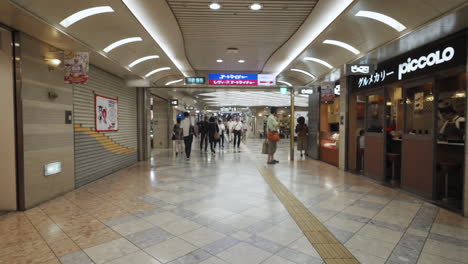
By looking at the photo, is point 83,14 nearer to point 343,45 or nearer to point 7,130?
point 7,130

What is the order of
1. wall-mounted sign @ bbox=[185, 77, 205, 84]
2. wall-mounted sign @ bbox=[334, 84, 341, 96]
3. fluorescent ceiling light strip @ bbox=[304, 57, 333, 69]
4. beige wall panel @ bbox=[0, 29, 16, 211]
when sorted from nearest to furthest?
beige wall panel @ bbox=[0, 29, 16, 211]
fluorescent ceiling light strip @ bbox=[304, 57, 333, 69]
wall-mounted sign @ bbox=[185, 77, 205, 84]
wall-mounted sign @ bbox=[334, 84, 341, 96]

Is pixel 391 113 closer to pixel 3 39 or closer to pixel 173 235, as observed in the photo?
pixel 173 235

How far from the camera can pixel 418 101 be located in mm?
5289

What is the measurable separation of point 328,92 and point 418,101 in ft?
12.4

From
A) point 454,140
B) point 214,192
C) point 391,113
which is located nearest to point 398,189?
point 454,140

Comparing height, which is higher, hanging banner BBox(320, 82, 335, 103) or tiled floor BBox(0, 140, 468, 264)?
hanging banner BBox(320, 82, 335, 103)

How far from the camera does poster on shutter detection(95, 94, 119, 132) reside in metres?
6.68

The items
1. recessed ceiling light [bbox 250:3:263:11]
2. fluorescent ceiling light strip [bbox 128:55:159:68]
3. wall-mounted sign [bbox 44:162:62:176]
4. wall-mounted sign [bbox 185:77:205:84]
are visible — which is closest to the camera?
recessed ceiling light [bbox 250:3:263:11]

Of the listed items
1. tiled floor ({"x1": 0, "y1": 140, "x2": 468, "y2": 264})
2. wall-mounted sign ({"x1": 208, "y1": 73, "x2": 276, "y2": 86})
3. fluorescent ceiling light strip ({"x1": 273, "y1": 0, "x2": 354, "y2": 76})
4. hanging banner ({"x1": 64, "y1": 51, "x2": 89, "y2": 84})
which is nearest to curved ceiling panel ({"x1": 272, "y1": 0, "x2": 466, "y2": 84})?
fluorescent ceiling light strip ({"x1": 273, "y1": 0, "x2": 354, "y2": 76})

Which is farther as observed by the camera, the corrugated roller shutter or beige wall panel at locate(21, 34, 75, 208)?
the corrugated roller shutter

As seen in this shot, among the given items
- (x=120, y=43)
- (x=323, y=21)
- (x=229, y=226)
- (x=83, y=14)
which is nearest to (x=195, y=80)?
(x=120, y=43)

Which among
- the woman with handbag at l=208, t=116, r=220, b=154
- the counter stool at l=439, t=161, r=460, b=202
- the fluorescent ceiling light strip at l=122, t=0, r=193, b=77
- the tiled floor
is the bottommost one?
the tiled floor

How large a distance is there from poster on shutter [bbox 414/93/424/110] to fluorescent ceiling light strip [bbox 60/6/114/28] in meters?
6.09

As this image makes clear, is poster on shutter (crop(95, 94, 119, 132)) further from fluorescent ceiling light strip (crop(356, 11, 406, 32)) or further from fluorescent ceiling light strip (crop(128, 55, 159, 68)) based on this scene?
fluorescent ceiling light strip (crop(356, 11, 406, 32))
